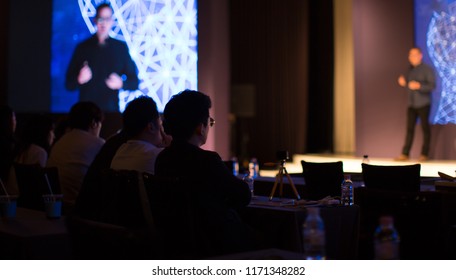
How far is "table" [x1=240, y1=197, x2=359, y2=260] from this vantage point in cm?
316

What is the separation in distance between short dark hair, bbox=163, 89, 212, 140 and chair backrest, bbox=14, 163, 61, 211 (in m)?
1.12

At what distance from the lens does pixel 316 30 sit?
12.0 metres

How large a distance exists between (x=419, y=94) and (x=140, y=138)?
21.3ft

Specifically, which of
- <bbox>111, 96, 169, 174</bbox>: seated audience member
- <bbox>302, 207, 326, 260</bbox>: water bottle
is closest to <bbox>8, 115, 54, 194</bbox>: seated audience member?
<bbox>111, 96, 169, 174</bbox>: seated audience member

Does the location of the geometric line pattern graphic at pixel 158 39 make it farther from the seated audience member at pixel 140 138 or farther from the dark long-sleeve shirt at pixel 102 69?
the seated audience member at pixel 140 138

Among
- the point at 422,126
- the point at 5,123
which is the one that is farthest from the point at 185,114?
the point at 422,126

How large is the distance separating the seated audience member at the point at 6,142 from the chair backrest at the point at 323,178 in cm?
221

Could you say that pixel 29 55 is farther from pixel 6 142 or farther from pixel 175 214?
pixel 175 214

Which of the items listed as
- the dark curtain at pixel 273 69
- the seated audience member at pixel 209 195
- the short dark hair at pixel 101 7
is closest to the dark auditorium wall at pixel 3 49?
the short dark hair at pixel 101 7

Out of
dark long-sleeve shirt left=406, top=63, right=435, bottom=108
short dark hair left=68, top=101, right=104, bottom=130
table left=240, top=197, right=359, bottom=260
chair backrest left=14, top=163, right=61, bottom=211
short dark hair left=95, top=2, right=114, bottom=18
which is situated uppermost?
short dark hair left=95, top=2, right=114, bottom=18

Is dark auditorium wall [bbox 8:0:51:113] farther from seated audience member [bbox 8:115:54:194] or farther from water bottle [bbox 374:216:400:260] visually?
water bottle [bbox 374:216:400:260]

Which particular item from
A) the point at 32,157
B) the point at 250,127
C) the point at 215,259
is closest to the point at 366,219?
the point at 215,259

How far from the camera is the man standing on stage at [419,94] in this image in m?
9.16
